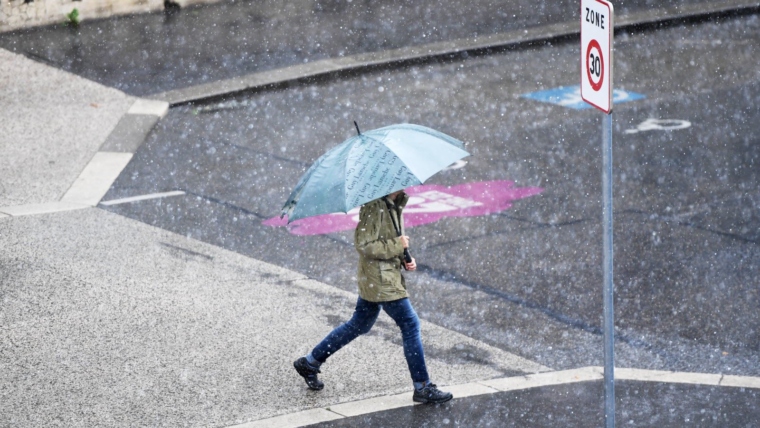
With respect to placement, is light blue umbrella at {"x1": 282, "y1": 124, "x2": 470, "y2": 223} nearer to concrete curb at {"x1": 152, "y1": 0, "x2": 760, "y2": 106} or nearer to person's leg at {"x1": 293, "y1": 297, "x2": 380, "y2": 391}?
person's leg at {"x1": 293, "y1": 297, "x2": 380, "y2": 391}

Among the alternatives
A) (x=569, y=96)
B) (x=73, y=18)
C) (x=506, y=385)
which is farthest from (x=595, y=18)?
(x=73, y=18)

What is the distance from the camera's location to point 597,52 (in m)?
5.89

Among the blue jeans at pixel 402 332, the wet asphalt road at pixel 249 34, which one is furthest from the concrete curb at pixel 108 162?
the blue jeans at pixel 402 332

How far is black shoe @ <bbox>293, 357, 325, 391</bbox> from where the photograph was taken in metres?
7.57

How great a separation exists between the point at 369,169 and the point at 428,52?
1064 centimetres

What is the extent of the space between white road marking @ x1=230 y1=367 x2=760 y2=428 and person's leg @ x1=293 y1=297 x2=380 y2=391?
0.99 ft

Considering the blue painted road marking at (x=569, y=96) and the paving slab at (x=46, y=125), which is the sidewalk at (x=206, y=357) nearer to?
the paving slab at (x=46, y=125)

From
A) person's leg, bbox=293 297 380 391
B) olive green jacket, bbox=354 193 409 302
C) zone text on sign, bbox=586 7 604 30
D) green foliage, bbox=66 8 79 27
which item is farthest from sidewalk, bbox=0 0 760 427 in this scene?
Answer: green foliage, bbox=66 8 79 27

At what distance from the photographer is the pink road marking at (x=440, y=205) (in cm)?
1090

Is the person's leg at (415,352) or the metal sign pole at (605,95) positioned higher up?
the metal sign pole at (605,95)

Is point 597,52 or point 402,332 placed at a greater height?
point 597,52

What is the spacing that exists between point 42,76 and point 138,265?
7.11 metres

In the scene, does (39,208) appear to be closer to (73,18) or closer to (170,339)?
(170,339)

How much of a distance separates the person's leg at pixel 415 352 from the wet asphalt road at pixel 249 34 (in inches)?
363
